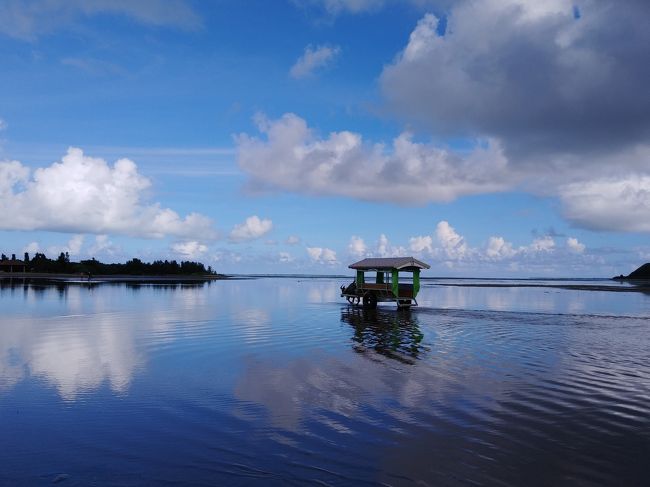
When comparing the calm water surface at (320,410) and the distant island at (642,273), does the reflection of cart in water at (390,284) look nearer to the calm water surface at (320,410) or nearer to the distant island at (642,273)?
the calm water surface at (320,410)

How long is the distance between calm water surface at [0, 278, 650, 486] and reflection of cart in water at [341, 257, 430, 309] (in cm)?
1946

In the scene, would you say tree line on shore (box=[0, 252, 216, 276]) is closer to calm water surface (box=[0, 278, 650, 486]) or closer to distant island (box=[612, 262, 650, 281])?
calm water surface (box=[0, 278, 650, 486])

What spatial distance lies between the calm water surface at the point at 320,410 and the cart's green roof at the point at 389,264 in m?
18.9

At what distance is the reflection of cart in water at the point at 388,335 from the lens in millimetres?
20562

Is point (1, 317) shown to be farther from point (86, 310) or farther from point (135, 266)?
point (135, 266)

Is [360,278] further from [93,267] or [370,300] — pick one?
[93,267]

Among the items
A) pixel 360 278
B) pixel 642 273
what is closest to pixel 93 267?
pixel 360 278

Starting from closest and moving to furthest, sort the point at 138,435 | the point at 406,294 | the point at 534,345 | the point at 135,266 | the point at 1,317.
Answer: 1. the point at 138,435
2. the point at 534,345
3. the point at 1,317
4. the point at 406,294
5. the point at 135,266

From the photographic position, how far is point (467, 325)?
30.9 meters

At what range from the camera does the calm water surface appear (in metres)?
8.10

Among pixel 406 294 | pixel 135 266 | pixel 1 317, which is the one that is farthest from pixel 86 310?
pixel 135 266

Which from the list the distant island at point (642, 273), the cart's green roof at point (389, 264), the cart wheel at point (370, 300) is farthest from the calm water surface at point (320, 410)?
the distant island at point (642, 273)

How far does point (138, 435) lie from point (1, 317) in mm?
27779

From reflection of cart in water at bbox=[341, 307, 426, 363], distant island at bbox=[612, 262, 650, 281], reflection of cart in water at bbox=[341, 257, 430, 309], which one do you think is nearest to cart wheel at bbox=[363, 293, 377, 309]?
reflection of cart in water at bbox=[341, 257, 430, 309]
